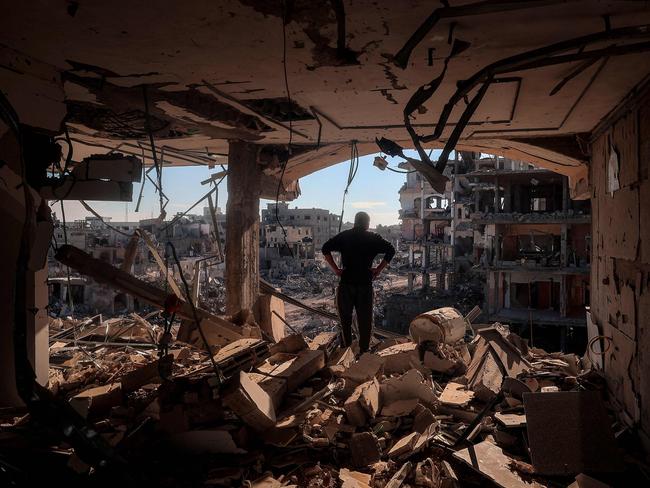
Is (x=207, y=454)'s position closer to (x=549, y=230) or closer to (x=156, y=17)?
(x=156, y=17)

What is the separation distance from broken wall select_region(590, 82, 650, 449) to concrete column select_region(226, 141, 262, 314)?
14.0ft

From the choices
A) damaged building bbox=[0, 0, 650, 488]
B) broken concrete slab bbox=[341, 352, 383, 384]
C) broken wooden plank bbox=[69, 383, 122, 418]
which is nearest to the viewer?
damaged building bbox=[0, 0, 650, 488]

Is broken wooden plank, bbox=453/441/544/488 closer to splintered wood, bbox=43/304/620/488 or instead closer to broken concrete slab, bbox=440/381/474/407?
splintered wood, bbox=43/304/620/488

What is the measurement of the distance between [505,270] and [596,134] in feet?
68.9

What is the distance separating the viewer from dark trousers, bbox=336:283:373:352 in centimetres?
527

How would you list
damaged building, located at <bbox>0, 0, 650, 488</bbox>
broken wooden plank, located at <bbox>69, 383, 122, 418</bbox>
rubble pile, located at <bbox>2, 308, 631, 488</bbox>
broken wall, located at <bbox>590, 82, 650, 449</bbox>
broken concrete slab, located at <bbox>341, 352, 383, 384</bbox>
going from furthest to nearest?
broken concrete slab, located at <bbox>341, 352, 383, 384</bbox>, broken wooden plank, located at <bbox>69, 383, 122, 418</bbox>, broken wall, located at <bbox>590, 82, 650, 449</bbox>, rubble pile, located at <bbox>2, 308, 631, 488</bbox>, damaged building, located at <bbox>0, 0, 650, 488</bbox>

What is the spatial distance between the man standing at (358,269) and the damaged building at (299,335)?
0.53m

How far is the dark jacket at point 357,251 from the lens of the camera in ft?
17.1

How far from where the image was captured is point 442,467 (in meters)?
3.18

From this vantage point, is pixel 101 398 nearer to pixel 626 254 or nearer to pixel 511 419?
pixel 511 419

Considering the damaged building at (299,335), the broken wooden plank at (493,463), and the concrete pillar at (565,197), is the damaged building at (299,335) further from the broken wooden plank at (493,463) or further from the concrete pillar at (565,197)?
the concrete pillar at (565,197)

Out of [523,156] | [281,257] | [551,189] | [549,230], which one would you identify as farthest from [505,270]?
[281,257]

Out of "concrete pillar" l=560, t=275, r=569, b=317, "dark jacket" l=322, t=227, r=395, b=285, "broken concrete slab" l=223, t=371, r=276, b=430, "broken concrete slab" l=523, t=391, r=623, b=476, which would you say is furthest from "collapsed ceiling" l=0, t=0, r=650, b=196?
"concrete pillar" l=560, t=275, r=569, b=317

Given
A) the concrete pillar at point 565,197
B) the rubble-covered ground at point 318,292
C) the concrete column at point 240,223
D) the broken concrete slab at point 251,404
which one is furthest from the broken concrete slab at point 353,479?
the concrete pillar at point 565,197
